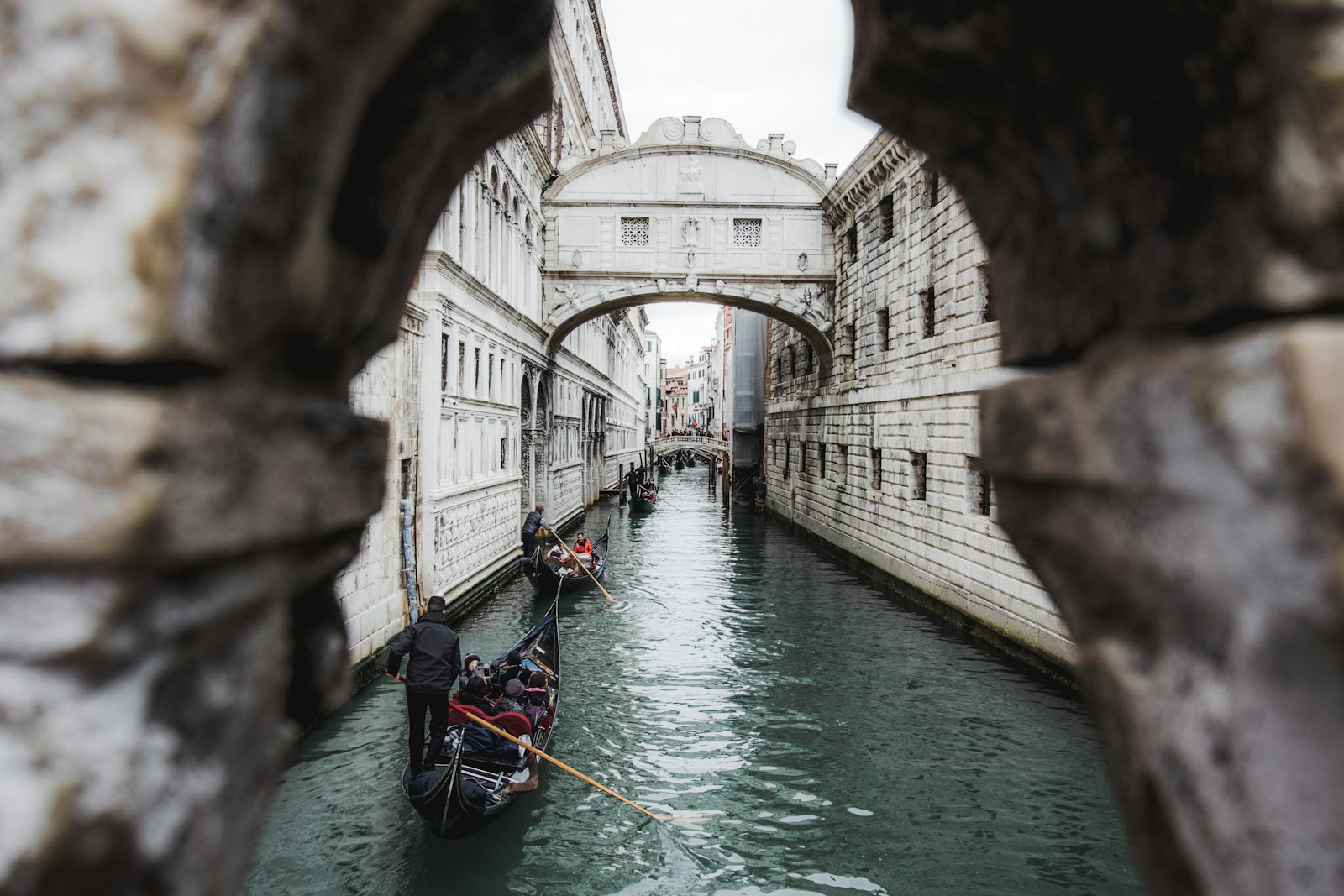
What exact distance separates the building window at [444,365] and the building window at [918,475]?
695cm

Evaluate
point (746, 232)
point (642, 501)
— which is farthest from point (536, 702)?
point (642, 501)

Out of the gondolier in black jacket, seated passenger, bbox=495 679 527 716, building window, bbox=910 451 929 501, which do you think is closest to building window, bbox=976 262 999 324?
building window, bbox=910 451 929 501

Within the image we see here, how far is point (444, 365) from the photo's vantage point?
10.6m

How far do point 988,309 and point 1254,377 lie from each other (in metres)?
10.0

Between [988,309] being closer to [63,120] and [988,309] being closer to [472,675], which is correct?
[472,675]

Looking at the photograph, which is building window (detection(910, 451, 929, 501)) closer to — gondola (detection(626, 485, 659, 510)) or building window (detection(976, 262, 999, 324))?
building window (detection(976, 262, 999, 324))

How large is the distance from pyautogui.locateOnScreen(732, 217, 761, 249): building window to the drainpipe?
10.5 m

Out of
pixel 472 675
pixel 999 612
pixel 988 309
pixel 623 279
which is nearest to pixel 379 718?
pixel 472 675

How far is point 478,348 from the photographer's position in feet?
40.5

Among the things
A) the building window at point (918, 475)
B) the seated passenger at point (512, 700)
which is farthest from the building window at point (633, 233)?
the seated passenger at point (512, 700)

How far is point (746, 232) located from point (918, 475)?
7.40 meters

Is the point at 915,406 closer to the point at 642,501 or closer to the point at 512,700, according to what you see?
the point at 512,700

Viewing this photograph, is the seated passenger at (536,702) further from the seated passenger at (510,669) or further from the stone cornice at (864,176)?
the stone cornice at (864,176)

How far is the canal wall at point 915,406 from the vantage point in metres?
10.1
